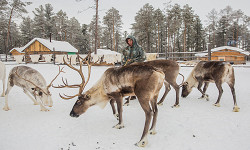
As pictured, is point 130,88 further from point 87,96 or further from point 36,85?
point 36,85

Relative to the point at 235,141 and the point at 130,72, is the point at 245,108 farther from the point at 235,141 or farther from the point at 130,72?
the point at 130,72

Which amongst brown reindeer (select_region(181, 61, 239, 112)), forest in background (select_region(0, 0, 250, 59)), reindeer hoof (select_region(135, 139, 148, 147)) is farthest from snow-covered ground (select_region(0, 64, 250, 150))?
forest in background (select_region(0, 0, 250, 59))

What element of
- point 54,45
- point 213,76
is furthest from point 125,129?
point 54,45

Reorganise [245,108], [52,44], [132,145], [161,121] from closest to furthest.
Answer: [132,145]
[161,121]
[245,108]
[52,44]

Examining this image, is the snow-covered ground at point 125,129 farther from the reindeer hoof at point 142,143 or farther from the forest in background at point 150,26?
the forest in background at point 150,26

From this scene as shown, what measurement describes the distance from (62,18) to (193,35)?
36484mm

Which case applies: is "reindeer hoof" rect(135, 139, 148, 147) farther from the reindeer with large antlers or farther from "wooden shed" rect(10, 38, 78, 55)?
"wooden shed" rect(10, 38, 78, 55)

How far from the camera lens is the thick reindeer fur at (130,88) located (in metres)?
2.55

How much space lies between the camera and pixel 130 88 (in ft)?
9.12

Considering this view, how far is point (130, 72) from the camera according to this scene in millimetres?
2777

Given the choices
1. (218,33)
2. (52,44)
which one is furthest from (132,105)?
(218,33)

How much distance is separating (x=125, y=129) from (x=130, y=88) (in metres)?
0.99

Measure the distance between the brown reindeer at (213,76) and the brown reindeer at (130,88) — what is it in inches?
102

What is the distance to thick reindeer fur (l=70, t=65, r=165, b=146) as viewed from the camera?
255 cm
